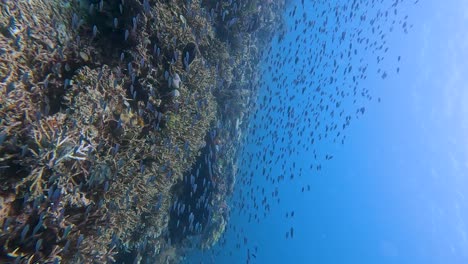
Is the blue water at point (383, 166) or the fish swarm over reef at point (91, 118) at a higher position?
the blue water at point (383, 166)

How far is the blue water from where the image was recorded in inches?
A: 1430

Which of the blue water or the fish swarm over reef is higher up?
the blue water

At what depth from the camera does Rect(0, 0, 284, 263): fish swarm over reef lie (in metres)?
3.92

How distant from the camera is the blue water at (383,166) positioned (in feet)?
119

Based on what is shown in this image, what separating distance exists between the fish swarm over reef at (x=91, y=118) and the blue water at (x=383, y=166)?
23.3 ft

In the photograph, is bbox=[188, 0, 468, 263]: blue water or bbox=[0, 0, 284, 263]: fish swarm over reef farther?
bbox=[188, 0, 468, 263]: blue water

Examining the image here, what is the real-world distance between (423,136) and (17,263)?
254 ft

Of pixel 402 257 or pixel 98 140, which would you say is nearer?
pixel 98 140

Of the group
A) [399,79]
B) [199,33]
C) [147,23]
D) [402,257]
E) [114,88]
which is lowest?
[114,88]

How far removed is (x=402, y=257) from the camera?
288ft

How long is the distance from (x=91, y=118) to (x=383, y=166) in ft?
377

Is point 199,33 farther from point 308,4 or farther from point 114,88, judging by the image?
point 308,4

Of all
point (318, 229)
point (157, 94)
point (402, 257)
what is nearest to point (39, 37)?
point (157, 94)

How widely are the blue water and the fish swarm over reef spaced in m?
7.11
